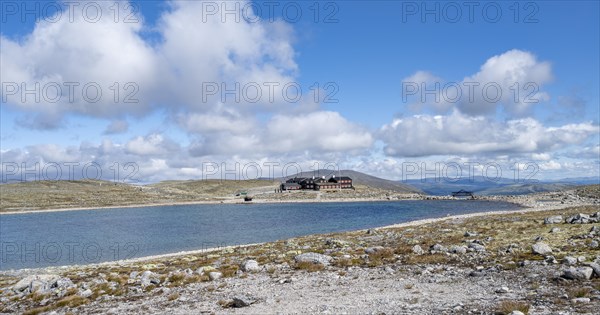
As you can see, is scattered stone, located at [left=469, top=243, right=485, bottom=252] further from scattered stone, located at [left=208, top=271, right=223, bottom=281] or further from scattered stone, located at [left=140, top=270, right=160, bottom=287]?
scattered stone, located at [left=140, top=270, right=160, bottom=287]

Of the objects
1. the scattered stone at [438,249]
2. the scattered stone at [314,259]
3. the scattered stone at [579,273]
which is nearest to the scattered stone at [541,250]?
the scattered stone at [438,249]

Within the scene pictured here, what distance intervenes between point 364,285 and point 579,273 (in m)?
10.1

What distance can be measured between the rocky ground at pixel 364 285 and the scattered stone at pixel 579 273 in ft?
0.15

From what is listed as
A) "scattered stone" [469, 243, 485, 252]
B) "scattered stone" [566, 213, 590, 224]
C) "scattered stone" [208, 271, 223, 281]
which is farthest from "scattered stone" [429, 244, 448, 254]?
"scattered stone" [566, 213, 590, 224]

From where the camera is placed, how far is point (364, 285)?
21797mm

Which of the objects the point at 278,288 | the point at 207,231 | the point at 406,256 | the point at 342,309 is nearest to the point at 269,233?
the point at 207,231

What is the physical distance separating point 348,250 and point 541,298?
18596 millimetres

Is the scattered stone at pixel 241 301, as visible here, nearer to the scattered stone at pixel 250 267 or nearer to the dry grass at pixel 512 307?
the scattered stone at pixel 250 267

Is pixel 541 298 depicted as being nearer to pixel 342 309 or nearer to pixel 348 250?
pixel 342 309

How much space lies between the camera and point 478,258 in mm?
26188

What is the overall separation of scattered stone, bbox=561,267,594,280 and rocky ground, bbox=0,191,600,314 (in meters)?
0.05

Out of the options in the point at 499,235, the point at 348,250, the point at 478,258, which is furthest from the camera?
the point at 499,235

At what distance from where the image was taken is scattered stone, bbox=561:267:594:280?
62.7 ft

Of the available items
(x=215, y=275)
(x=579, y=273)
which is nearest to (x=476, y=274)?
(x=579, y=273)
